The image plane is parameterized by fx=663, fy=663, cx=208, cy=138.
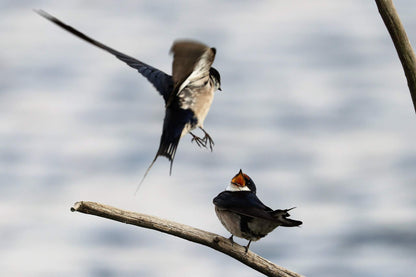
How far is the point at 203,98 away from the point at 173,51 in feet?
2.30

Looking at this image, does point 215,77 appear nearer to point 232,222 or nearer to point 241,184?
point 232,222

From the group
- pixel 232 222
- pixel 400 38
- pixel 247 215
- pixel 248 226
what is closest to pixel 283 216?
pixel 247 215

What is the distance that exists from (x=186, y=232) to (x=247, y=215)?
0.52 metres

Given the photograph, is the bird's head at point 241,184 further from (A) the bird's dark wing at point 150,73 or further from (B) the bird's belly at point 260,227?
(A) the bird's dark wing at point 150,73

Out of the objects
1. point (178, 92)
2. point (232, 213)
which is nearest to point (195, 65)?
point (178, 92)

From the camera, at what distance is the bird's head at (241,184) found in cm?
413

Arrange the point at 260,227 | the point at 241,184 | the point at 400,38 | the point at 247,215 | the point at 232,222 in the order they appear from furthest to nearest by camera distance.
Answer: the point at 241,184 → the point at 232,222 → the point at 260,227 → the point at 247,215 → the point at 400,38

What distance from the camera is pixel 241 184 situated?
→ 13.6 ft

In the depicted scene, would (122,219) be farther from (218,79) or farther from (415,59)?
(415,59)

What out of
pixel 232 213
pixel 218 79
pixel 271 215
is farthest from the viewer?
pixel 232 213

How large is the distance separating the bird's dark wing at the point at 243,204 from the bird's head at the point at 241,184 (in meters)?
A: 0.26

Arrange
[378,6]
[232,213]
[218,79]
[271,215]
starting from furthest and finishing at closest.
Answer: [232,213], [271,215], [218,79], [378,6]

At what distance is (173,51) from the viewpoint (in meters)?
2.32

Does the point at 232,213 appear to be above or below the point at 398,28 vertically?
below
